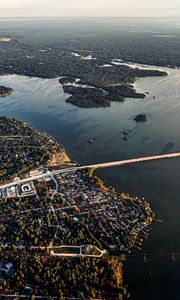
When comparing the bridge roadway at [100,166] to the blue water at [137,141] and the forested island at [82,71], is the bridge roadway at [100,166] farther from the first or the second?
the forested island at [82,71]

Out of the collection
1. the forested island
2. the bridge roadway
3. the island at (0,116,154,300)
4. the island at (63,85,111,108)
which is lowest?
the island at (0,116,154,300)

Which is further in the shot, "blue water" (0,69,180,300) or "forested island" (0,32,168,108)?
"forested island" (0,32,168,108)

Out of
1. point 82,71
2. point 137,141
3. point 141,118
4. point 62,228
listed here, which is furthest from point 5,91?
point 62,228

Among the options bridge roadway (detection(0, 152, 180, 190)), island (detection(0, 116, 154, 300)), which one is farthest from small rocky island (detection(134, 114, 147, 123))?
island (detection(0, 116, 154, 300))

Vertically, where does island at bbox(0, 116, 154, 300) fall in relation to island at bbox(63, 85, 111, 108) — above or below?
below

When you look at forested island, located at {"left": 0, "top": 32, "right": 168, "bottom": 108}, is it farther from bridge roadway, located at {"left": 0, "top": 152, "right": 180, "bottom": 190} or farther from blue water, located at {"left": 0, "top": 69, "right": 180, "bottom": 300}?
bridge roadway, located at {"left": 0, "top": 152, "right": 180, "bottom": 190}

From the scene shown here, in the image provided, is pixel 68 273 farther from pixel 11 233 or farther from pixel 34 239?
pixel 11 233

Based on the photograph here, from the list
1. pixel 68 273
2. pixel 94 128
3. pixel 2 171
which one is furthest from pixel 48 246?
pixel 94 128

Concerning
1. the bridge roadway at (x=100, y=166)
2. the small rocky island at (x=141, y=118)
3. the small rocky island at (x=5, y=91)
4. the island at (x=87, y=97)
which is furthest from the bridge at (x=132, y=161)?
the small rocky island at (x=5, y=91)

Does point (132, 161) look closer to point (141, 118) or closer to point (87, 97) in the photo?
point (141, 118)
